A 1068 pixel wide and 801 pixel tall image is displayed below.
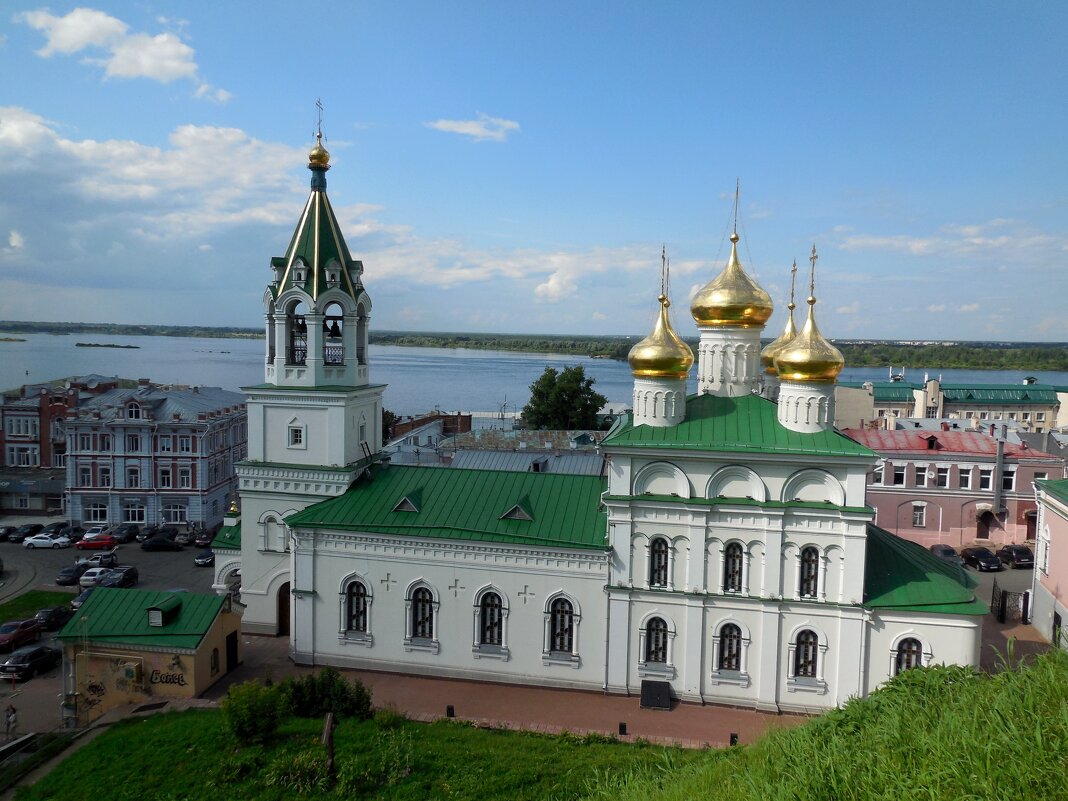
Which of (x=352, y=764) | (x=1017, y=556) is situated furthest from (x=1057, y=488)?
(x=352, y=764)

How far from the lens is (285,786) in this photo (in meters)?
11.9

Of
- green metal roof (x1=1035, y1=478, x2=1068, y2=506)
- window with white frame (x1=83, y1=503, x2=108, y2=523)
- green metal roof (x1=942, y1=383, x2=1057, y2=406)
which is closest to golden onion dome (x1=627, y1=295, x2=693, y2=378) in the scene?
green metal roof (x1=1035, y1=478, x2=1068, y2=506)

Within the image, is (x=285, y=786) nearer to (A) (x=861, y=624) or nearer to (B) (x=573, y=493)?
(B) (x=573, y=493)

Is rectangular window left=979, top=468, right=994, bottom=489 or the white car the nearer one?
the white car

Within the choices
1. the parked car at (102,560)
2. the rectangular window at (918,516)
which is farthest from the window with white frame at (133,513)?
the rectangular window at (918,516)

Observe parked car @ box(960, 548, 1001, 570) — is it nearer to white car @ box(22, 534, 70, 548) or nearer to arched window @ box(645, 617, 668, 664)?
arched window @ box(645, 617, 668, 664)

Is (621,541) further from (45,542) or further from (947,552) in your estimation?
(45,542)

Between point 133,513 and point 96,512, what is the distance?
58.6 inches

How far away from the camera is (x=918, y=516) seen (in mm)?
31203

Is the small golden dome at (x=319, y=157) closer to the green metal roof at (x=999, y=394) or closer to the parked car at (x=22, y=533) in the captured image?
the parked car at (x=22, y=533)

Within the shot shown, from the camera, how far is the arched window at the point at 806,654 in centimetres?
1605

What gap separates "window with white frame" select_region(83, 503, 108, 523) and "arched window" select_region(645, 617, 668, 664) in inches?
1003

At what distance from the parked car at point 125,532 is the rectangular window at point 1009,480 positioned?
118 feet

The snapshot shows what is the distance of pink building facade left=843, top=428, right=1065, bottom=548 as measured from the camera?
100 feet
